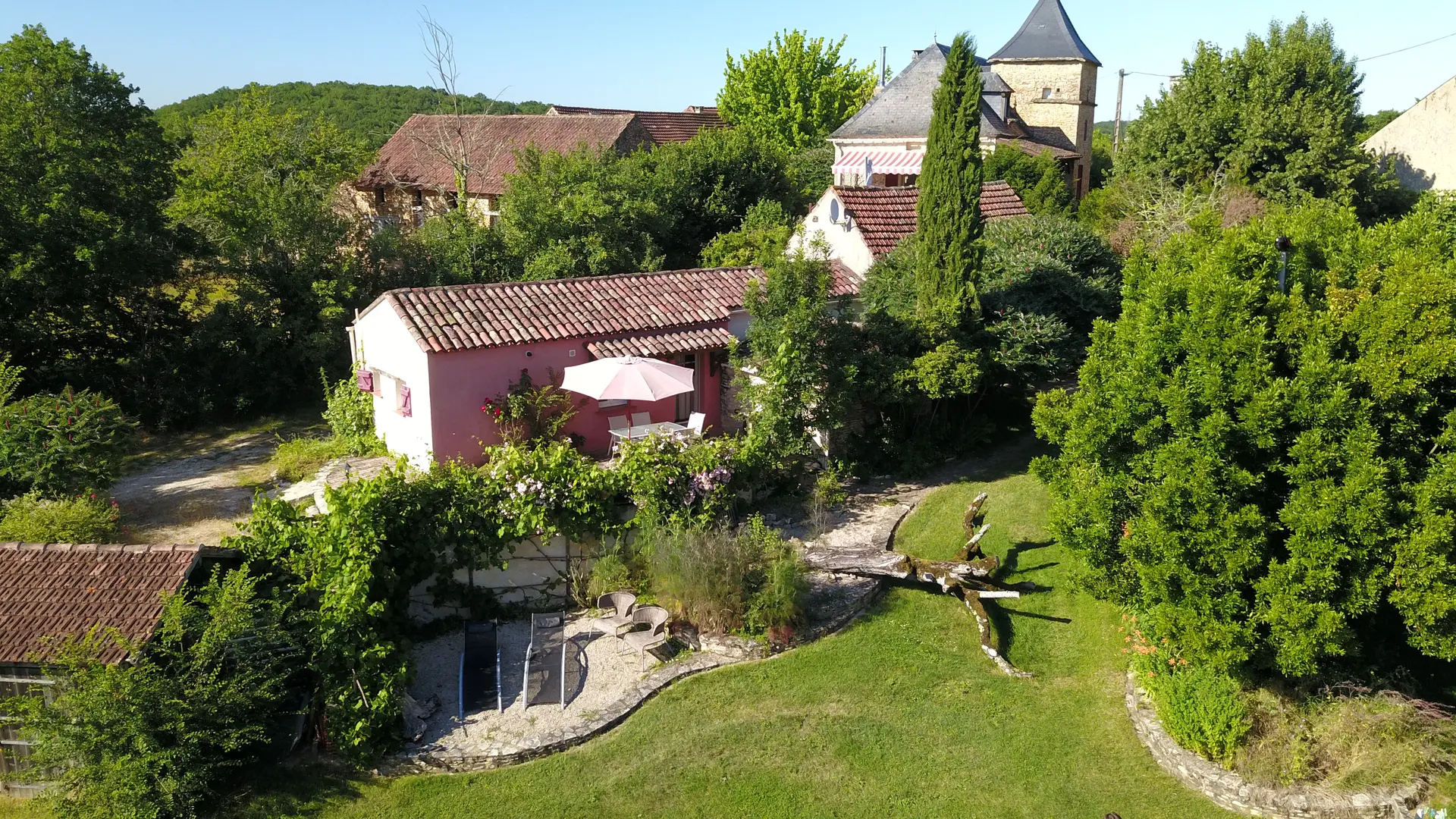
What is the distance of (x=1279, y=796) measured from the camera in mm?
10859

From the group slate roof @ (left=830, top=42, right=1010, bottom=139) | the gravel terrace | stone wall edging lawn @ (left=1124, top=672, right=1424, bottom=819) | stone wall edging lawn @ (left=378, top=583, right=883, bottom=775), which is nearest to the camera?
stone wall edging lawn @ (left=1124, top=672, right=1424, bottom=819)

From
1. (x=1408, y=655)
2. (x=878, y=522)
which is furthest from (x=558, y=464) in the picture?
(x=1408, y=655)

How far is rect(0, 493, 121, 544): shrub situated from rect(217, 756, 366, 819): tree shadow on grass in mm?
5818

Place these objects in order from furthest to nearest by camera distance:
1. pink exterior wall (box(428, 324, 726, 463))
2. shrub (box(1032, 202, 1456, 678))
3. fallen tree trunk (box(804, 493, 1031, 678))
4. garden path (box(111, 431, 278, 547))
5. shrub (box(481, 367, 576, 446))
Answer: shrub (box(481, 367, 576, 446)) → pink exterior wall (box(428, 324, 726, 463)) → garden path (box(111, 431, 278, 547)) → fallen tree trunk (box(804, 493, 1031, 678)) → shrub (box(1032, 202, 1456, 678))

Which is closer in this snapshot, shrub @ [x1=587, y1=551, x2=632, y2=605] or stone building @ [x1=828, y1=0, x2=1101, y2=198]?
shrub @ [x1=587, y1=551, x2=632, y2=605]

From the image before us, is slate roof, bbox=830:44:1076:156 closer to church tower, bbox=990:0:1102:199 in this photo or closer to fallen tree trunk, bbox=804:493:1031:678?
church tower, bbox=990:0:1102:199

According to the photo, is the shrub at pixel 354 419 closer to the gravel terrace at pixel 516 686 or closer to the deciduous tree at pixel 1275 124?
the gravel terrace at pixel 516 686

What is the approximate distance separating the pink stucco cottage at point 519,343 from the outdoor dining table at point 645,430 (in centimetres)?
75

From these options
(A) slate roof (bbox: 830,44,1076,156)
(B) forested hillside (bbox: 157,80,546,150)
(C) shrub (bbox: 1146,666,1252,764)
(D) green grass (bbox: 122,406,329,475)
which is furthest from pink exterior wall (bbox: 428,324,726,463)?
(B) forested hillside (bbox: 157,80,546,150)

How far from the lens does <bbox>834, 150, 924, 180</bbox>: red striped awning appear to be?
36.7m

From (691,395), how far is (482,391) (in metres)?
4.92

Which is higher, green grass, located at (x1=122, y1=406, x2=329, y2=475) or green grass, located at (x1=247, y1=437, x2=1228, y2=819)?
green grass, located at (x1=122, y1=406, x2=329, y2=475)

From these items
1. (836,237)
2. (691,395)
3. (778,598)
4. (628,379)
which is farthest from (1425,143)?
(778,598)

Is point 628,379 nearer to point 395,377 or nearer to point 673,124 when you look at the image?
point 395,377
